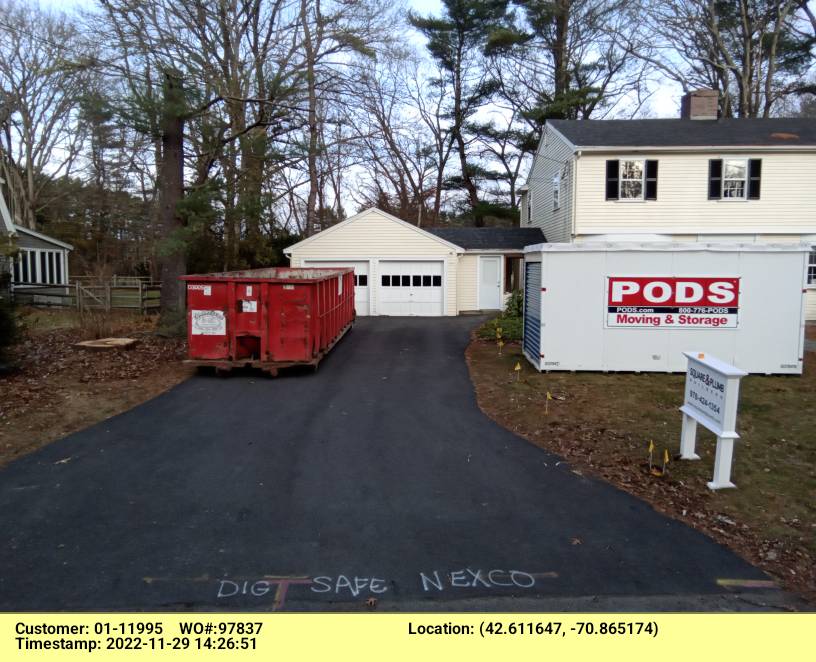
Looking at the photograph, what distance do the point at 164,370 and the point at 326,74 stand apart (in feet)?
46.8

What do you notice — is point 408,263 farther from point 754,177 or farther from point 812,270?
point 812,270

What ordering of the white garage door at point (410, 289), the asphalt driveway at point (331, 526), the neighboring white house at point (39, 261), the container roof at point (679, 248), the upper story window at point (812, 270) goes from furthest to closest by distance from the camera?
the neighboring white house at point (39, 261)
the white garage door at point (410, 289)
the upper story window at point (812, 270)
the container roof at point (679, 248)
the asphalt driveway at point (331, 526)

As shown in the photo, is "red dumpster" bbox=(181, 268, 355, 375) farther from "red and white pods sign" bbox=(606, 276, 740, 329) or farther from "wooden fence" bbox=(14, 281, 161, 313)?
"wooden fence" bbox=(14, 281, 161, 313)

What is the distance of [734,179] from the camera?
20.2 metres

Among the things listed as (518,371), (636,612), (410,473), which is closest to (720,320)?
(518,371)

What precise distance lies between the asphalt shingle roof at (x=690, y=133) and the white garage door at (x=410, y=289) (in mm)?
7013

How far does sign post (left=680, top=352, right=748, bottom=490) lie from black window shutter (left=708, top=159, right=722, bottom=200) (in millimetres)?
15245

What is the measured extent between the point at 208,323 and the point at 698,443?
8.88m

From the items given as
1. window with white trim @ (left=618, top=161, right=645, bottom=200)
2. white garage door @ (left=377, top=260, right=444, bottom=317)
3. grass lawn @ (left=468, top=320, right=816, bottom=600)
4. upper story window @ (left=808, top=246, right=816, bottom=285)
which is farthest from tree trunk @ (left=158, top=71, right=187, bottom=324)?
upper story window @ (left=808, top=246, right=816, bottom=285)

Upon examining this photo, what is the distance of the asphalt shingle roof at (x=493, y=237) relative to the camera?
24.9m

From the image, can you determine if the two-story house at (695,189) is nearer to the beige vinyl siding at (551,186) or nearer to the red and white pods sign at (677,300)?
the beige vinyl siding at (551,186)

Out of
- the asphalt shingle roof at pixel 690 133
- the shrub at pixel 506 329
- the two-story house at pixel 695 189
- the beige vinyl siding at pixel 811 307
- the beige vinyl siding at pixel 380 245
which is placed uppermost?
the asphalt shingle roof at pixel 690 133

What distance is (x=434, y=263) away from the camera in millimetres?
24281

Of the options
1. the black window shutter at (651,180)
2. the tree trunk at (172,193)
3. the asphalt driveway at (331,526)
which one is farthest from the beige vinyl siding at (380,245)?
the asphalt driveway at (331,526)
